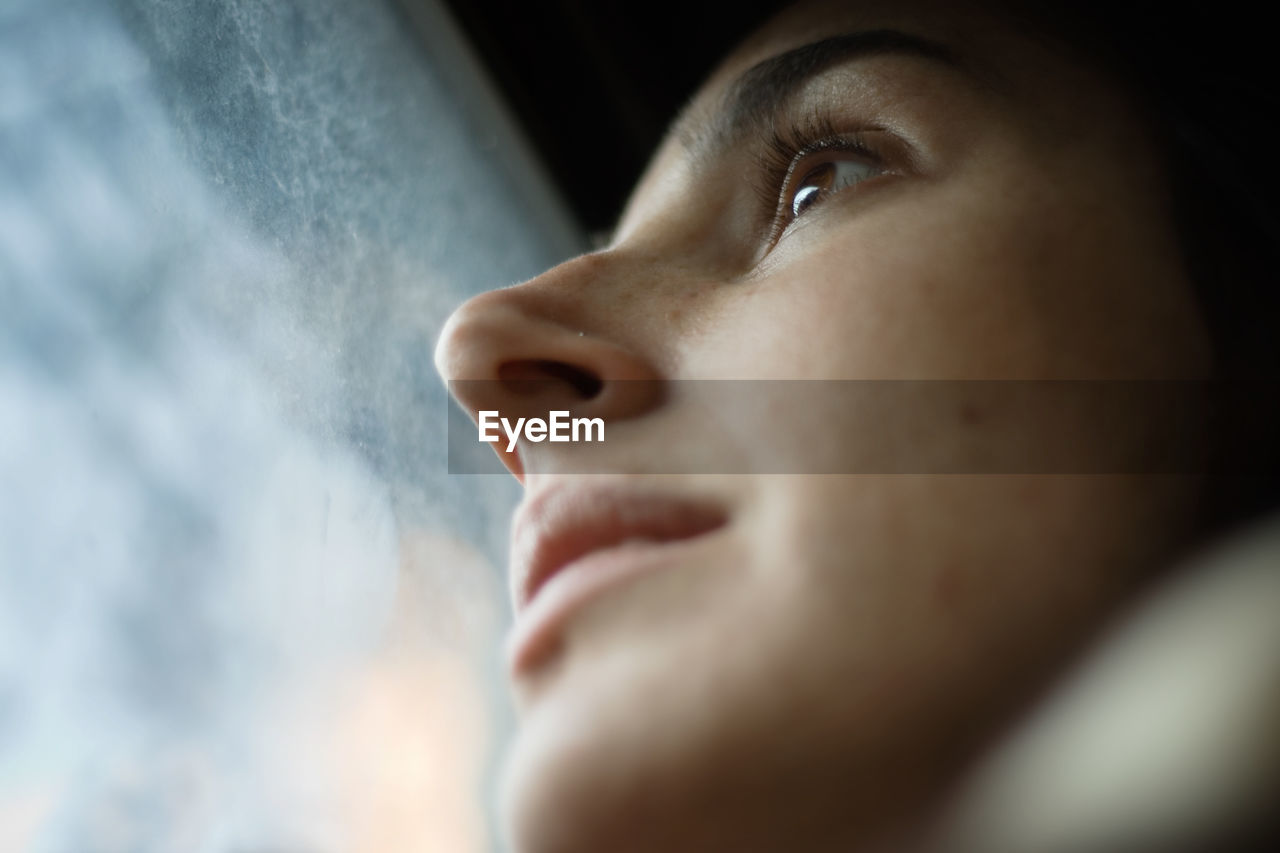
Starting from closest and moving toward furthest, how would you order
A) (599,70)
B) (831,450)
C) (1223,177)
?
(831,450) < (1223,177) < (599,70)

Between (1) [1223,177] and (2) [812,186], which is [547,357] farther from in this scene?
(1) [1223,177]

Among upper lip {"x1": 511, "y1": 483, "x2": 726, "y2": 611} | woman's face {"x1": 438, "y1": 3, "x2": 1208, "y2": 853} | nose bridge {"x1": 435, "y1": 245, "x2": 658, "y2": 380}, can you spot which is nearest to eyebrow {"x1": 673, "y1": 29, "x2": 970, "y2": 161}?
woman's face {"x1": 438, "y1": 3, "x2": 1208, "y2": 853}

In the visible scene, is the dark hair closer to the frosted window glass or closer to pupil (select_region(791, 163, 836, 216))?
pupil (select_region(791, 163, 836, 216))

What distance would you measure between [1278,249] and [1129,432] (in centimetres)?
20

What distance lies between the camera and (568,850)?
32 cm

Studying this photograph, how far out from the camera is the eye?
1.59 feet

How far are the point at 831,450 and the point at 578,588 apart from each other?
123 millimetres

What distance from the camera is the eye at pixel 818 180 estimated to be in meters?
0.48

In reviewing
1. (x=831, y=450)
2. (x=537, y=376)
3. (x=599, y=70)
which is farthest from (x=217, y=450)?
(x=599, y=70)

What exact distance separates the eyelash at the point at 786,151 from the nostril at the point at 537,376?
146 mm

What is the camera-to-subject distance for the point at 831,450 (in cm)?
36

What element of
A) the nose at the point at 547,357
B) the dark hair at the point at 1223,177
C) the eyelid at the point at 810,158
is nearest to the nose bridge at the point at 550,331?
the nose at the point at 547,357

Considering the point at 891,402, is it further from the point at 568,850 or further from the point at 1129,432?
the point at 568,850

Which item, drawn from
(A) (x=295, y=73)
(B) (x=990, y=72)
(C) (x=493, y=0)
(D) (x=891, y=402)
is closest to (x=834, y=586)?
(D) (x=891, y=402)
